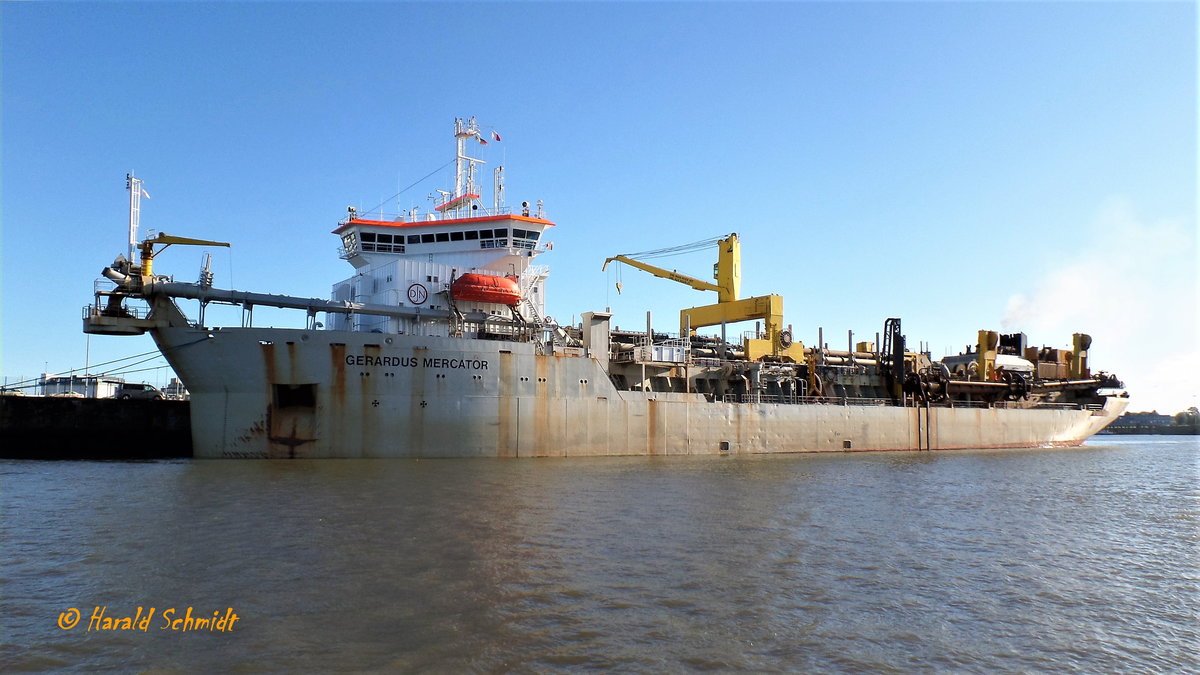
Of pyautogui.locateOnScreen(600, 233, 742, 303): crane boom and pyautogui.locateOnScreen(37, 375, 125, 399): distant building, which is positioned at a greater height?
pyautogui.locateOnScreen(600, 233, 742, 303): crane boom

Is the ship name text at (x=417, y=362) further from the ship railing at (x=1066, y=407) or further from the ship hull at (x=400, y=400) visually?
the ship railing at (x=1066, y=407)

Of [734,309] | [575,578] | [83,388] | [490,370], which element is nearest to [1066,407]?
[734,309]

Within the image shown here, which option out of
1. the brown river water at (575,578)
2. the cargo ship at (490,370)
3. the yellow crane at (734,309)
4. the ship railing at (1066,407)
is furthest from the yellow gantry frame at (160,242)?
the ship railing at (1066,407)

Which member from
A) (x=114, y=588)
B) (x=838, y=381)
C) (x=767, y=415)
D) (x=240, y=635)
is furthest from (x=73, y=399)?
(x=838, y=381)

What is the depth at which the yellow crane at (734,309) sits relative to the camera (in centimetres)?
3191

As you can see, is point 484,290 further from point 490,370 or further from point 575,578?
point 575,578

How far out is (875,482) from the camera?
1969cm

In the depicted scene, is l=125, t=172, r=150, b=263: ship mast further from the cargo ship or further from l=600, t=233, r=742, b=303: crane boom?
l=600, t=233, r=742, b=303: crane boom

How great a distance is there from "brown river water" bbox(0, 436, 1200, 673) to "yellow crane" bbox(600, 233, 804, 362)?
15105 mm

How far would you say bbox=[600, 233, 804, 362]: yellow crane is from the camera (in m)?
31.9

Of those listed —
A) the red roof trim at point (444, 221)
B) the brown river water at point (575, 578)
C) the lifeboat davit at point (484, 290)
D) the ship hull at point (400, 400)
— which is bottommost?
the brown river water at point (575, 578)

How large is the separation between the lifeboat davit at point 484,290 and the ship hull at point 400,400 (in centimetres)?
205

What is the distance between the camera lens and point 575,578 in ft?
28.6

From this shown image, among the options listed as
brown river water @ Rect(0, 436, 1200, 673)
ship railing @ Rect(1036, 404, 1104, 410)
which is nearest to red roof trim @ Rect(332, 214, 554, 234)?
brown river water @ Rect(0, 436, 1200, 673)
